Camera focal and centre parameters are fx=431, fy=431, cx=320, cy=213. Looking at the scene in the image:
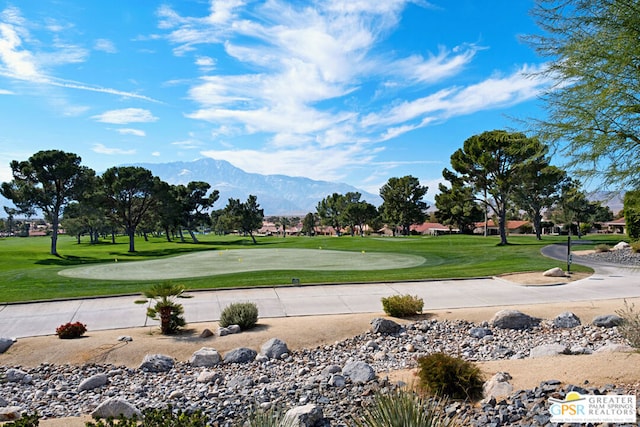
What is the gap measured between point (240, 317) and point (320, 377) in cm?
410

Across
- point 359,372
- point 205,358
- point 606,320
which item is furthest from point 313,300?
point 606,320

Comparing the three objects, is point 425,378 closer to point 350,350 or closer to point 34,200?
point 350,350

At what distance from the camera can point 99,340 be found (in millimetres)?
10938

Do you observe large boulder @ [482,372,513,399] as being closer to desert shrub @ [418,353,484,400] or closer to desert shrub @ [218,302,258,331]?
desert shrub @ [418,353,484,400]

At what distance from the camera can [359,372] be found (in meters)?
8.12

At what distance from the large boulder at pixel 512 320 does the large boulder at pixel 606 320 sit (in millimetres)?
1447

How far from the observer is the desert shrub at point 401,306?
41.9 feet

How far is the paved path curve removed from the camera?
512 inches

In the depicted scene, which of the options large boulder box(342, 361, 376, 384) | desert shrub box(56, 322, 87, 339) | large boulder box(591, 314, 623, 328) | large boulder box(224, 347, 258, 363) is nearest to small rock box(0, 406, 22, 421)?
large boulder box(224, 347, 258, 363)

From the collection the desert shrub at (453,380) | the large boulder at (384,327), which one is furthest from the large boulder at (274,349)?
the desert shrub at (453,380)

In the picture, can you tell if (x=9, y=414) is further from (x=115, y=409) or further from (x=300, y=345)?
(x=300, y=345)

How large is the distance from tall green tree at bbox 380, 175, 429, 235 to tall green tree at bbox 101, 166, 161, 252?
47861mm

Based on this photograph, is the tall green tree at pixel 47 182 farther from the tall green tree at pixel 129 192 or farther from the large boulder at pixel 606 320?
the large boulder at pixel 606 320

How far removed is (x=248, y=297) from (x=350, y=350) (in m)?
6.07
